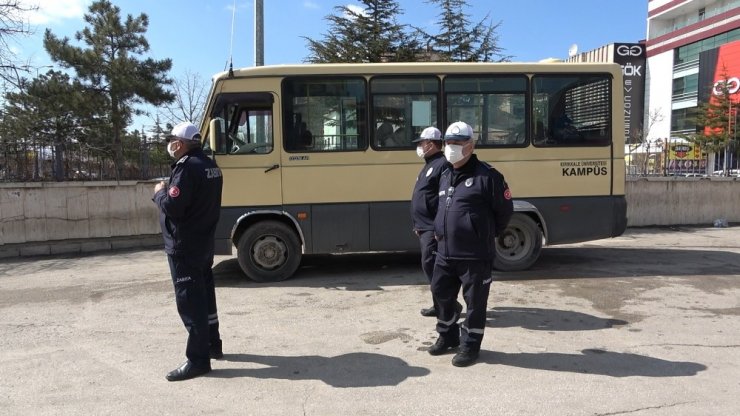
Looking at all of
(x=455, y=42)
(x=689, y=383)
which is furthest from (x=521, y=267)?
(x=455, y=42)

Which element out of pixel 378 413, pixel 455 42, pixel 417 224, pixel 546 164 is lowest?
pixel 378 413

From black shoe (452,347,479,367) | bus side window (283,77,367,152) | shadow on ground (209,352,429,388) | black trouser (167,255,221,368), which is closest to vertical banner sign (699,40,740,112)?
bus side window (283,77,367,152)

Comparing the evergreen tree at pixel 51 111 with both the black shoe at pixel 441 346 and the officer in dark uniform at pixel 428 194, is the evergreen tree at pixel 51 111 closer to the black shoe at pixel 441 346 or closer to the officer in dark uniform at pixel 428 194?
the officer in dark uniform at pixel 428 194

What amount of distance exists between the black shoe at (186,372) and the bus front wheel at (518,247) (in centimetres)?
479

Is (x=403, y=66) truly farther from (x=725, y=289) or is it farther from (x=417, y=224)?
(x=725, y=289)

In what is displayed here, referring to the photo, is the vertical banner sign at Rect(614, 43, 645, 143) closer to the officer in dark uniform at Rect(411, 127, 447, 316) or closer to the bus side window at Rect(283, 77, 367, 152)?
the bus side window at Rect(283, 77, 367, 152)

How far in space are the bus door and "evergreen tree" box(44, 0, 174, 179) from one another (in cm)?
1422

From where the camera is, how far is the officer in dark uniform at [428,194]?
505 cm

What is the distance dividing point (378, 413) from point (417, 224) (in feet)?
7.02

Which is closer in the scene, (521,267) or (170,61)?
(521,267)

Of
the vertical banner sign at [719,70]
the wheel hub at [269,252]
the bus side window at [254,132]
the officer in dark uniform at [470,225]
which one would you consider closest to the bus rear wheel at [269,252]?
the wheel hub at [269,252]

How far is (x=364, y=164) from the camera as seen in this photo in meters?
7.37

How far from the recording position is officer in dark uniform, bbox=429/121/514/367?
4.28m

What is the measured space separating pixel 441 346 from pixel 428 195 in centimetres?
141
